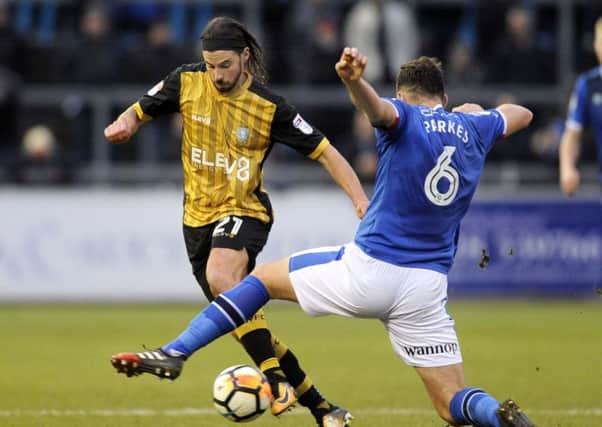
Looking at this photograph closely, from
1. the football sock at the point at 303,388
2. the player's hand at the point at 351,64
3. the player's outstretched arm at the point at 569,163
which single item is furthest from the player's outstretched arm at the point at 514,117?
the player's outstretched arm at the point at 569,163

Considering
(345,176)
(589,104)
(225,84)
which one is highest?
(225,84)

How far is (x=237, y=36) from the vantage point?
7.86 metres

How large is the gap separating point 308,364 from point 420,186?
17.0ft

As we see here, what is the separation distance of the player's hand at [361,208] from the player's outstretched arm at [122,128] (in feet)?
4.80

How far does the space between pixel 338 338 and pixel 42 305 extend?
4929 millimetres

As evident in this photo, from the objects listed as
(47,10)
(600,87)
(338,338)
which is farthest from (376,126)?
(47,10)

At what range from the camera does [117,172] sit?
18.3 metres

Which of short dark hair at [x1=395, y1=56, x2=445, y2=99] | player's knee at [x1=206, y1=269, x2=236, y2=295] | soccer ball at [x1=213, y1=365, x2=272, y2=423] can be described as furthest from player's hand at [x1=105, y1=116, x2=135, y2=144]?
short dark hair at [x1=395, y1=56, x2=445, y2=99]

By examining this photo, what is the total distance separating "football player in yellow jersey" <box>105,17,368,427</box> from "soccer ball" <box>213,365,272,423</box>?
681 mm

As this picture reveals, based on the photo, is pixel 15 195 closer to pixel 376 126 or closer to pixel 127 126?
pixel 127 126

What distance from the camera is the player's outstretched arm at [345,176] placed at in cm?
762

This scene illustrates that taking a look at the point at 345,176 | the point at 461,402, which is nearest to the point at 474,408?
the point at 461,402

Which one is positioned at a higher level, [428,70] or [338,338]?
[428,70]

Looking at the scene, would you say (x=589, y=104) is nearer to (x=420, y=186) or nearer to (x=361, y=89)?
(x=420, y=186)
